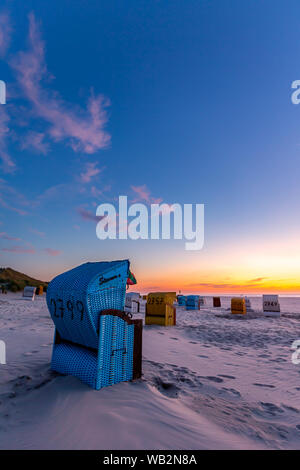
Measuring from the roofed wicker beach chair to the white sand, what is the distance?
19 centimetres

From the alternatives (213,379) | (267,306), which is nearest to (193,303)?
(267,306)

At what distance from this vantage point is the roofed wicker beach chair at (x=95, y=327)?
10.4ft

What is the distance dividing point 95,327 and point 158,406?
120 cm

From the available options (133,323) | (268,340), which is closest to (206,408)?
(133,323)

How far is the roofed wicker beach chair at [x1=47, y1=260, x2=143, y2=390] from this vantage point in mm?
3180

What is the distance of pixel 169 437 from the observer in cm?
218

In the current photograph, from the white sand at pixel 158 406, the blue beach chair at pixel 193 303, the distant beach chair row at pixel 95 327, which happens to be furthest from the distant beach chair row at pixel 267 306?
the distant beach chair row at pixel 95 327

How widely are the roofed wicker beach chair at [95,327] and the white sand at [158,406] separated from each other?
19 centimetres

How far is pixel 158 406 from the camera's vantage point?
9.25ft

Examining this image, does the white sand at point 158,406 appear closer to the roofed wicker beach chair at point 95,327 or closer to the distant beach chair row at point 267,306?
the roofed wicker beach chair at point 95,327

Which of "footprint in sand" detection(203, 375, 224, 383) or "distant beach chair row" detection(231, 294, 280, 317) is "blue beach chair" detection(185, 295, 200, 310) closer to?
"distant beach chair row" detection(231, 294, 280, 317)

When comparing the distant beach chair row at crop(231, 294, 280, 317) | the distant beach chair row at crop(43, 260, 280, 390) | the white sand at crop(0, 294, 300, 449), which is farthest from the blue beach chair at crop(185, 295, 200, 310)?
the distant beach chair row at crop(43, 260, 280, 390)

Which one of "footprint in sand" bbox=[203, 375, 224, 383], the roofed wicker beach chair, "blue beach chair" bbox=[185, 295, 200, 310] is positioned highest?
the roofed wicker beach chair
